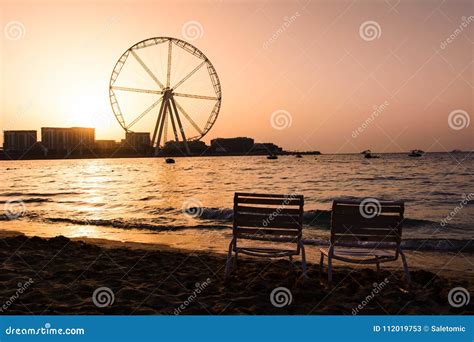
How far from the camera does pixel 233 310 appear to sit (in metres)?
4.39

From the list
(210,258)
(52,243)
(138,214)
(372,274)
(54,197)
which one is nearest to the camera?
(372,274)

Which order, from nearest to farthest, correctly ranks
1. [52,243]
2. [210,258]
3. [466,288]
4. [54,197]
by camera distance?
[466,288]
[210,258]
[52,243]
[54,197]

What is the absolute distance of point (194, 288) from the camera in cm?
529

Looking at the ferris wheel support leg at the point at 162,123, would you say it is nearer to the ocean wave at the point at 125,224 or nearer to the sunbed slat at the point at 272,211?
the ocean wave at the point at 125,224

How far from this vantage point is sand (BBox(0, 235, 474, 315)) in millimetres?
4484

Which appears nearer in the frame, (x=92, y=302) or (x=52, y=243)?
(x=92, y=302)

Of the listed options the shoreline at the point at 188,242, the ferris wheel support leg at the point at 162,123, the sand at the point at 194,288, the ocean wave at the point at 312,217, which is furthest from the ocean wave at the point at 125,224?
the ferris wheel support leg at the point at 162,123

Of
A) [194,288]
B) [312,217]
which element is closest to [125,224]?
[312,217]

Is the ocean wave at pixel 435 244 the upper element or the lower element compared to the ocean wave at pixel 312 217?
upper

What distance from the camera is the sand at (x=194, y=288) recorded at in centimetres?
448

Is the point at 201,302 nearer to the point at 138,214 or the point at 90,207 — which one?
the point at 138,214

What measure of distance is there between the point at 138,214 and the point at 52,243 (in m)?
7.83

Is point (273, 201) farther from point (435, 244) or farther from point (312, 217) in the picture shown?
point (312, 217)

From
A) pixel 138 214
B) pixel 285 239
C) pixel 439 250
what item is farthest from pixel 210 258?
pixel 138 214
